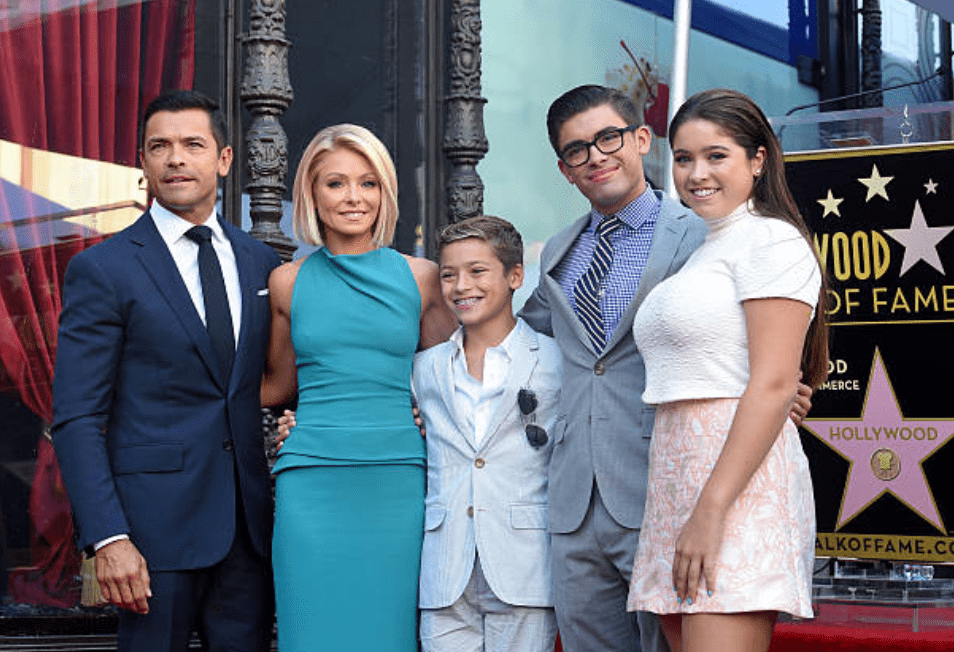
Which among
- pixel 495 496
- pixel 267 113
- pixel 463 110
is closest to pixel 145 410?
pixel 495 496

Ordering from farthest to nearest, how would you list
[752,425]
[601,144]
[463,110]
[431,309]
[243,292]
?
[463,110], [431,309], [243,292], [601,144], [752,425]

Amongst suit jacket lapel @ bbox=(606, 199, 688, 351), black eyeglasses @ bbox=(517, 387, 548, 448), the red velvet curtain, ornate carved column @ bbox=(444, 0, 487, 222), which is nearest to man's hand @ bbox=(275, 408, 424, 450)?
black eyeglasses @ bbox=(517, 387, 548, 448)

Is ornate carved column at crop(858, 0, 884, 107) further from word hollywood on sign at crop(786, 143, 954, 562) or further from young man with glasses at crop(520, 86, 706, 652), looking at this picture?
young man with glasses at crop(520, 86, 706, 652)

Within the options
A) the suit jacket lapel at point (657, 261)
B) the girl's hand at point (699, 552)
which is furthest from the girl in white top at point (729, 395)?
the suit jacket lapel at point (657, 261)

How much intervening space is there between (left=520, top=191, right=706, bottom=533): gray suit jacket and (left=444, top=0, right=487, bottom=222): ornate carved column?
2398 mm

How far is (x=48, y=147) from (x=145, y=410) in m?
1.76

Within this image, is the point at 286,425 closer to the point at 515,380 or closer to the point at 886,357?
the point at 515,380

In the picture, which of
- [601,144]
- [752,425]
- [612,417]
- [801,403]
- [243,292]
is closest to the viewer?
[752,425]

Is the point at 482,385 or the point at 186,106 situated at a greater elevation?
A: the point at 186,106

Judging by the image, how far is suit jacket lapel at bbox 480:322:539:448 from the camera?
298cm

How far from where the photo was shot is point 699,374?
8.14ft

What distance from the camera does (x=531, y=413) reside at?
2986 millimetres

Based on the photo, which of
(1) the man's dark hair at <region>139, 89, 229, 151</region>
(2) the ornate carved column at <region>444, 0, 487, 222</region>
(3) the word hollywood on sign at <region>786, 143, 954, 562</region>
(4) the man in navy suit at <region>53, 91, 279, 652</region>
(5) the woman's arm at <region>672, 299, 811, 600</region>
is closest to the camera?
(5) the woman's arm at <region>672, 299, 811, 600</region>

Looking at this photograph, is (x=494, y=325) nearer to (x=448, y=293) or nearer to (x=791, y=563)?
(x=448, y=293)
